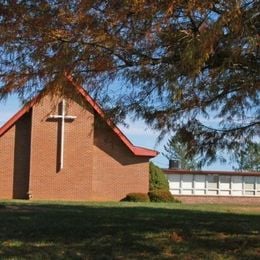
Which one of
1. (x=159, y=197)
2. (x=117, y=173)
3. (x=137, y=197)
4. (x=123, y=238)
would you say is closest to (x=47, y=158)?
(x=117, y=173)

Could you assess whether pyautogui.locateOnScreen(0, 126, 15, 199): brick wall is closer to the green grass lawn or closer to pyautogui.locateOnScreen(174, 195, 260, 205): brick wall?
pyautogui.locateOnScreen(174, 195, 260, 205): brick wall

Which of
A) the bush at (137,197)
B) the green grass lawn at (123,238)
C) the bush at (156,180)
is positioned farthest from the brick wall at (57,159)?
the green grass lawn at (123,238)

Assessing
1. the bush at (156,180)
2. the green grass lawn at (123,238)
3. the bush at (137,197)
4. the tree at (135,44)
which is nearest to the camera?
the tree at (135,44)

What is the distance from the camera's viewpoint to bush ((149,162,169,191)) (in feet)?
127

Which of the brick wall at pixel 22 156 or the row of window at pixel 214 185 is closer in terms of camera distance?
the brick wall at pixel 22 156

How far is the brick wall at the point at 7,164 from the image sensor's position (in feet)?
114

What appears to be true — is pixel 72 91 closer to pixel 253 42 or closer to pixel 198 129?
pixel 253 42

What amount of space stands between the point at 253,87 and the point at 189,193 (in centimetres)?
3831

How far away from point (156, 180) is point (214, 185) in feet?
30.4

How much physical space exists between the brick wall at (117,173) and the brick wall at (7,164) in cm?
475

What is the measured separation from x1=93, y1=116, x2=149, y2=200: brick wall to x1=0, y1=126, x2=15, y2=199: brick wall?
15.6 ft

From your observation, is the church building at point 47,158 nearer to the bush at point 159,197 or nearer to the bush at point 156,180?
the bush at point 159,197

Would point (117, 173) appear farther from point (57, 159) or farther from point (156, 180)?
point (57, 159)

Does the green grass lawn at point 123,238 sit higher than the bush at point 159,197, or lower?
lower
